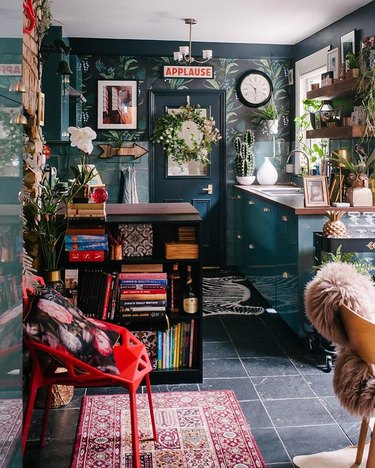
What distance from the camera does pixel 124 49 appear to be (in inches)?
266

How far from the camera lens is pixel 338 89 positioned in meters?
4.78

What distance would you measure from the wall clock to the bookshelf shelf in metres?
3.63

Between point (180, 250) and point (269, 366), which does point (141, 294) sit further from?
point (269, 366)

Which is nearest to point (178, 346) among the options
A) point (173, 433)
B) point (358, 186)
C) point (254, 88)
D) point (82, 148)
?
point (173, 433)

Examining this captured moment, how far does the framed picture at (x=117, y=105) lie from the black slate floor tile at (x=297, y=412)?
4406 millimetres

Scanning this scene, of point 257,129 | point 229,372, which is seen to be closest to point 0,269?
point 229,372

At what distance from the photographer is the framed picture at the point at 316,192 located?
427cm

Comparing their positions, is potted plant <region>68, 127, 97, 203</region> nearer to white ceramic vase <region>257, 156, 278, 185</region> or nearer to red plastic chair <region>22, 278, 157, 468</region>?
red plastic chair <region>22, 278, 157, 468</region>

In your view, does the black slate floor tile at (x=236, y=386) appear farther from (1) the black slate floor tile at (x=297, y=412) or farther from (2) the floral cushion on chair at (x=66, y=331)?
(2) the floral cushion on chair at (x=66, y=331)

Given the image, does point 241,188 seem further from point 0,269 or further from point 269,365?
point 0,269

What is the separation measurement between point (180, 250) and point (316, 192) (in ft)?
4.18

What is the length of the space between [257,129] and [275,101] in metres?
0.41

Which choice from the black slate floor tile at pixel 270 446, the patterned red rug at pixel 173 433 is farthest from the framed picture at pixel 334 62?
the black slate floor tile at pixel 270 446

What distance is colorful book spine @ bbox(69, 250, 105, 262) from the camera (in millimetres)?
3498
